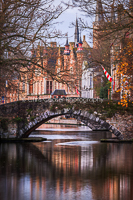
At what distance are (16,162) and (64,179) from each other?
474 cm

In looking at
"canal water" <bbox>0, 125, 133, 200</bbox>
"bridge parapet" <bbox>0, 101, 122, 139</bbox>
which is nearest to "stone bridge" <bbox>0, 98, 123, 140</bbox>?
"bridge parapet" <bbox>0, 101, 122, 139</bbox>

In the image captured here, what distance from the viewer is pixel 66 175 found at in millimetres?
13367

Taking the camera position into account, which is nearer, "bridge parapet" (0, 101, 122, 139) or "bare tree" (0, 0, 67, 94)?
"bare tree" (0, 0, 67, 94)

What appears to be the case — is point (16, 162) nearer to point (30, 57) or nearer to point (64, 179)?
point (64, 179)

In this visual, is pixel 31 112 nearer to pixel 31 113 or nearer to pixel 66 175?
pixel 31 113

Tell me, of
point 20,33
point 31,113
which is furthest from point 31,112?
point 20,33

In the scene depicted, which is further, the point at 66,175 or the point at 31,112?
the point at 31,112

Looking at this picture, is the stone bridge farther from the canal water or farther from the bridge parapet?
the canal water

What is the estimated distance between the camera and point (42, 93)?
322 ft

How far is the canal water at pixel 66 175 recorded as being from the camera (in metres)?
10.2

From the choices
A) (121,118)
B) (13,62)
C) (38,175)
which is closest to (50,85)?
(121,118)

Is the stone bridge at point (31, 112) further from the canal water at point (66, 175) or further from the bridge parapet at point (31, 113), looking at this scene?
the canal water at point (66, 175)

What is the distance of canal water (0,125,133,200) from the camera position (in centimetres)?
1022

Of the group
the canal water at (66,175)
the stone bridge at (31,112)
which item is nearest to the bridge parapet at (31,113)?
the stone bridge at (31,112)
